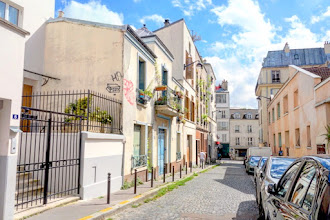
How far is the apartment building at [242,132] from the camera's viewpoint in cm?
6353

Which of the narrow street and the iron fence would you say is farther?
the iron fence

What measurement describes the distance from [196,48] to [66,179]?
842 inches

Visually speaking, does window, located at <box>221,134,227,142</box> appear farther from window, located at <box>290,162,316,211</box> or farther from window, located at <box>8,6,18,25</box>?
window, located at <box>290,162,316,211</box>

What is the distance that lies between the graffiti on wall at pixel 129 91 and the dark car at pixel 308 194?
7.99 metres

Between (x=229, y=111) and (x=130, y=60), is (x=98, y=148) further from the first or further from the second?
(x=229, y=111)

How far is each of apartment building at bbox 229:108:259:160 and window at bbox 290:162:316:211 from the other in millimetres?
61158

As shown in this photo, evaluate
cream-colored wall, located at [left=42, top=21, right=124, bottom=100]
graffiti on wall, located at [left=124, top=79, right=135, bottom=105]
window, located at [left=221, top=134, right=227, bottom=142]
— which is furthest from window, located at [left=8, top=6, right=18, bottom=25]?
window, located at [left=221, top=134, right=227, bottom=142]

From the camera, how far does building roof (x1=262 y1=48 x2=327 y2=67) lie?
141 feet

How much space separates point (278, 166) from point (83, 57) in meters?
8.08

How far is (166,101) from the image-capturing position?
1476 cm

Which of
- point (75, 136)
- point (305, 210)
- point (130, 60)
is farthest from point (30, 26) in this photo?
point (305, 210)

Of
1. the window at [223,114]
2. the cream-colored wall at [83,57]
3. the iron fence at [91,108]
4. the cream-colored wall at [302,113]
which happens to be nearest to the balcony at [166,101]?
the cream-colored wall at [83,57]

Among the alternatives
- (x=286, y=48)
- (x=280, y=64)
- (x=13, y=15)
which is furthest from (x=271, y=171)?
(x=286, y=48)

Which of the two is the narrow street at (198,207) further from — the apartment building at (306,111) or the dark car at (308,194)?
the apartment building at (306,111)
